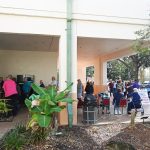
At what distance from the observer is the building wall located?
58.7 ft

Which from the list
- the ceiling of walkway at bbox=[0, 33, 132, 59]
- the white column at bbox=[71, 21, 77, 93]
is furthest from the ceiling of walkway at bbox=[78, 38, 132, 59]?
the white column at bbox=[71, 21, 77, 93]

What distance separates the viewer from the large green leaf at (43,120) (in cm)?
836

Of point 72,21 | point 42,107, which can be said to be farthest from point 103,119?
point 42,107

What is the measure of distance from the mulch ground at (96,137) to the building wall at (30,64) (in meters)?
7.63

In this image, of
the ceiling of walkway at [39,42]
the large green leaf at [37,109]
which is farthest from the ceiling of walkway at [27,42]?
the large green leaf at [37,109]

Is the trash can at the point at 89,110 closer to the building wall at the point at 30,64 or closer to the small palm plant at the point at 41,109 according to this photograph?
the small palm plant at the point at 41,109

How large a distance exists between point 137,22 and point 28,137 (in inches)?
256

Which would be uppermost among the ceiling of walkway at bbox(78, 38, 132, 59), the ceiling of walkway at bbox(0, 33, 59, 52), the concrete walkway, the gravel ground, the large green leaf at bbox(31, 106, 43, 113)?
the ceiling of walkway at bbox(0, 33, 59, 52)

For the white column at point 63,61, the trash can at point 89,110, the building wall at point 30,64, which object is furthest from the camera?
the building wall at point 30,64

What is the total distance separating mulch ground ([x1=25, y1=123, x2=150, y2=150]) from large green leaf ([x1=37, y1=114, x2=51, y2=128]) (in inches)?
28.6

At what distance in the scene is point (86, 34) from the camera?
11.9 metres

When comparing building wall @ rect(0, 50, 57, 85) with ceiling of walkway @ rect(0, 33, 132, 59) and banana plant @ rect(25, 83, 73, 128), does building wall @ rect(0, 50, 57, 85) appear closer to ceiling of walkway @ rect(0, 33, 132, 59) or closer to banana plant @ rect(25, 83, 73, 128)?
ceiling of walkway @ rect(0, 33, 132, 59)

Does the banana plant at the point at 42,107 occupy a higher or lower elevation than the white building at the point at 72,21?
lower

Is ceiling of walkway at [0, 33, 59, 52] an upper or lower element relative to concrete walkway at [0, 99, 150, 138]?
upper
